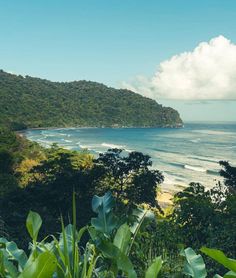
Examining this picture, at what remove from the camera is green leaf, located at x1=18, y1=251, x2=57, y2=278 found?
8.66ft

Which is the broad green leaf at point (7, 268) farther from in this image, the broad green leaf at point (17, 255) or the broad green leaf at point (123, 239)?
the broad green leaf at point (123, 239)

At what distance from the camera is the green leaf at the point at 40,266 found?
2.64m

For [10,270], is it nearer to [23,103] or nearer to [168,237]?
[168,237]

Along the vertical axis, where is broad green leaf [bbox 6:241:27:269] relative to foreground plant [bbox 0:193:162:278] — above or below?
below

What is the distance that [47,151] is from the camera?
2751 inches

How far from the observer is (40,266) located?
8.72 ft

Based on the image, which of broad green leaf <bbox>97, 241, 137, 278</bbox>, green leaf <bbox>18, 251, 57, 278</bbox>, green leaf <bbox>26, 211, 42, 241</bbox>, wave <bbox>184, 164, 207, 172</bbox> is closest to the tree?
green leaf <bbox>26, 211, 42, 241</bbox>

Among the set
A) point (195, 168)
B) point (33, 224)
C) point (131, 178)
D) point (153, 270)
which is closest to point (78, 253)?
point (33, 224)

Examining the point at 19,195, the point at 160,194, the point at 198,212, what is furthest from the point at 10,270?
the point at 160,194

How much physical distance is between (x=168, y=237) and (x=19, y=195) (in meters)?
9.50

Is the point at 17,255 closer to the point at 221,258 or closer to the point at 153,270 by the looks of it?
the point at 153,270

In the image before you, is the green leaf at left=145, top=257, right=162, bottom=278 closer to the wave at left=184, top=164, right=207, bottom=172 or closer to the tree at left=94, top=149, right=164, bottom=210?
the tree at left=94, top=149, right=164, bottom=210

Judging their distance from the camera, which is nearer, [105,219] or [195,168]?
[105,219]

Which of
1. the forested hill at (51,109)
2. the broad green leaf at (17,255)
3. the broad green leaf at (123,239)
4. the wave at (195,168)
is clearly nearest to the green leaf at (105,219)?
the broad green leaf at (123,239)
